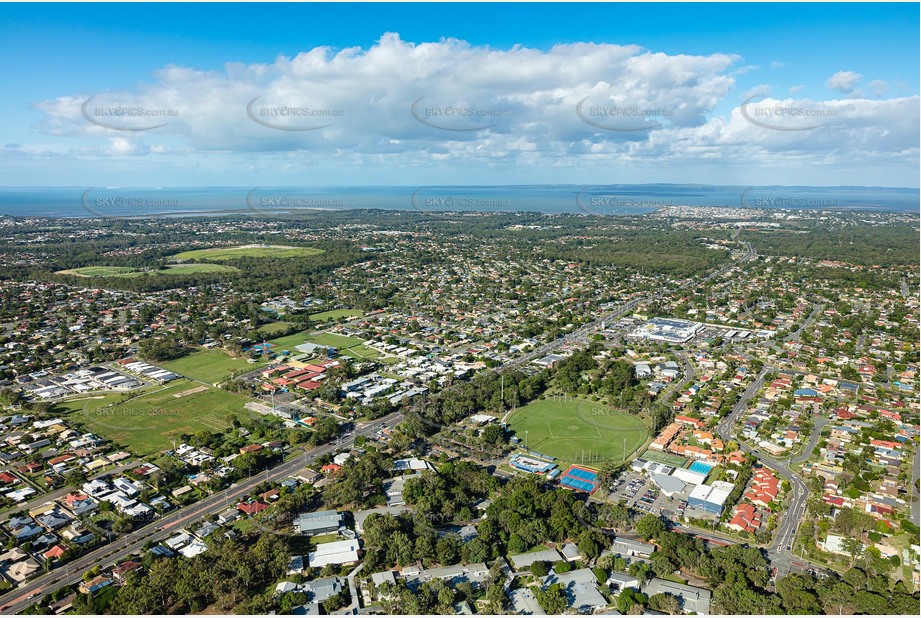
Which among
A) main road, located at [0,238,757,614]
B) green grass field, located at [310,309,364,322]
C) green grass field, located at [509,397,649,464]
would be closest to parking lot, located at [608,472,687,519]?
green grass field, located at [509,397,649,464]

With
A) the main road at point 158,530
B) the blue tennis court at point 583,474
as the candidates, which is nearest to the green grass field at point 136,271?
the main road at point 158,530

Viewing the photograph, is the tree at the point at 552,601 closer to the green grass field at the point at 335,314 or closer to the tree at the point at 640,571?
the tree at the point at 640,571

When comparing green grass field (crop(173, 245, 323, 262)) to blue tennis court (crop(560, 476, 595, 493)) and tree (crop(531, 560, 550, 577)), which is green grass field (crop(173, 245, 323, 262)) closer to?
blue tennis court (crop(560, 476, 595, 493))

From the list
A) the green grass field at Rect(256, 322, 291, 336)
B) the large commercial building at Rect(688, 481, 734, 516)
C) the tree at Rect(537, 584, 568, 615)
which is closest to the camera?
the tree at Rect(537, 584, 568, 615)

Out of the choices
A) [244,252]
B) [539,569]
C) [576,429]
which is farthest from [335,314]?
[244,252]

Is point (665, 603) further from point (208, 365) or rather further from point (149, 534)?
point (208, 365)

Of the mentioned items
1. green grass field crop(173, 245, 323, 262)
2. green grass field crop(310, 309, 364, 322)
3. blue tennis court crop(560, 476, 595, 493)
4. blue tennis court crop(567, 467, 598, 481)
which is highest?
green grass field crop(173, 245, 323, 262)
